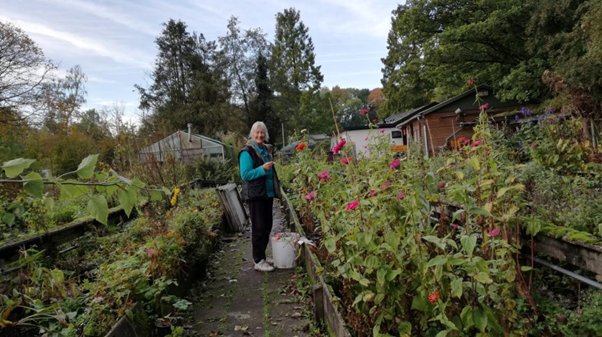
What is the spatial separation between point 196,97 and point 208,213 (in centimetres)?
2794

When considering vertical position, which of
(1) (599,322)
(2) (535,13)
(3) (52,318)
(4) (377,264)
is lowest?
(1) (599,322)

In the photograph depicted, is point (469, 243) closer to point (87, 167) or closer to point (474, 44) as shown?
point (87, 167)

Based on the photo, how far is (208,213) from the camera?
4.96m

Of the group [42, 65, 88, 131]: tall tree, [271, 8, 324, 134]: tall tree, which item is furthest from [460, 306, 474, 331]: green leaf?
[271, 8, 324, 134]: tall tree

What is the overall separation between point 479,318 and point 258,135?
2.82 meters

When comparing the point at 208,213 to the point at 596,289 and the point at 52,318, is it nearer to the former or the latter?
the point at 52,318

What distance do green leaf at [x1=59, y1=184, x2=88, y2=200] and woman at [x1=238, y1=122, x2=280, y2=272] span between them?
272 centimetres

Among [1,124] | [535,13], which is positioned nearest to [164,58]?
[1,124]

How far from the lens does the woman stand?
371 centimetres

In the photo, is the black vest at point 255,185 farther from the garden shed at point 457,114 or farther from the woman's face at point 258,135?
the garden shed at point 457,114

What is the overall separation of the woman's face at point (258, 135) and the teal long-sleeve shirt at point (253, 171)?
5cm

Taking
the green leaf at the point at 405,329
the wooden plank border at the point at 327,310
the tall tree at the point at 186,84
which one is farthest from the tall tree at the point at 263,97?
the green leaf at the point at 405,329

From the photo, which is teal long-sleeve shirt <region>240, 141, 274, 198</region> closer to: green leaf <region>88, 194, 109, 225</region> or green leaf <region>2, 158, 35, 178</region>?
green leaf <region>88, 194, 109, 225</region>

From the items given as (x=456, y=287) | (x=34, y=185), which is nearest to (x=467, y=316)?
(x=456, y=287)
